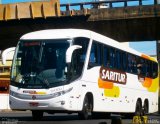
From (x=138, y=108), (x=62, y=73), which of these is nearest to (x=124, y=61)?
(x=138, y=108)

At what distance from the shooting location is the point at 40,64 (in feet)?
57.6

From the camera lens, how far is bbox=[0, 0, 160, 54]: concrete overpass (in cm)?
3888

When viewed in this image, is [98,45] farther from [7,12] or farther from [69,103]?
[7,12]

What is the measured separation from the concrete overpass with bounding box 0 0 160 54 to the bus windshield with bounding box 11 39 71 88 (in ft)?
69.0

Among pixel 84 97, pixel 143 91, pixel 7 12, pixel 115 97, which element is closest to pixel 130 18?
pixel 7 12

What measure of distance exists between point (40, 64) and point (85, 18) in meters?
22.2

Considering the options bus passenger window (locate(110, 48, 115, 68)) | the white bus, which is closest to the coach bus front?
the white bus

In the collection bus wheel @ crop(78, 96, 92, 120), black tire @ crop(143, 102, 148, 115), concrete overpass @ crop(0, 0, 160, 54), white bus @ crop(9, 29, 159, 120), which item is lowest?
black tire @ crop(143, 102, 148, 115)

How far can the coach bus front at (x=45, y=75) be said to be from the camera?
57.0 feet

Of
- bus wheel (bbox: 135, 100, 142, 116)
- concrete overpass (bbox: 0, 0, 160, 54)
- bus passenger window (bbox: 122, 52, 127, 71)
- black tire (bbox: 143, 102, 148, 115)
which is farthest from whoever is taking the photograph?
concrete overpass (bbox: 0, 0, 160, 54)

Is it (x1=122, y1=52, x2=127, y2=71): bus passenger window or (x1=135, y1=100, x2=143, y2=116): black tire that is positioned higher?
(x1=122, y1=52, x2=127, y2=71): bus passenger window

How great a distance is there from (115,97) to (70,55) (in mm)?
5337

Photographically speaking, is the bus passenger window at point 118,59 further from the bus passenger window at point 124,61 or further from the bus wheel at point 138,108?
the bus wheel at point 138,108

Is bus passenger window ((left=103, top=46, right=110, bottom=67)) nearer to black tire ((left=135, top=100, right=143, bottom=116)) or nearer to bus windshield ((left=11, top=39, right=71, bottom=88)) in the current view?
bus windshield ((left=11, top=39, right=71, bottom=88))
